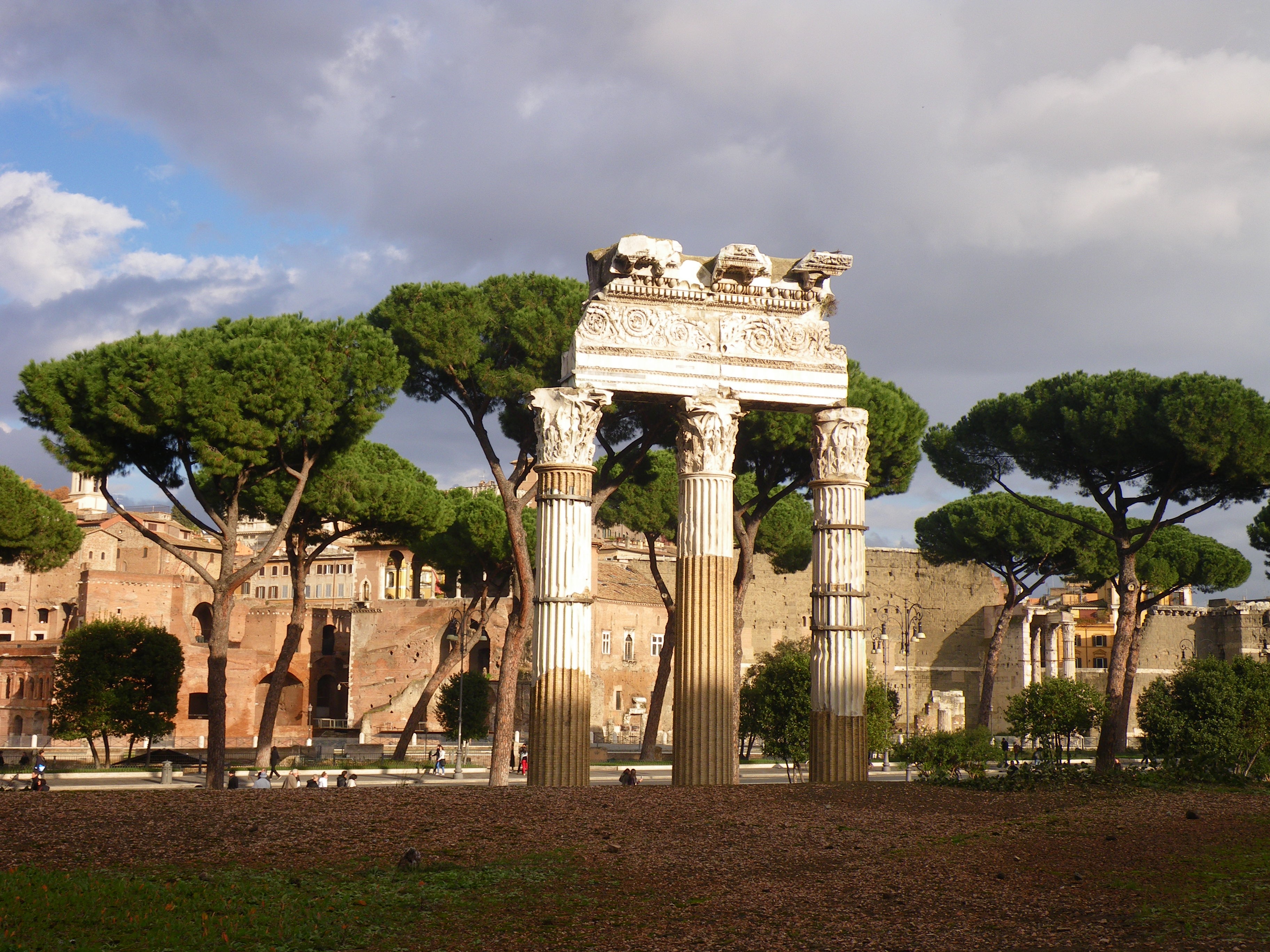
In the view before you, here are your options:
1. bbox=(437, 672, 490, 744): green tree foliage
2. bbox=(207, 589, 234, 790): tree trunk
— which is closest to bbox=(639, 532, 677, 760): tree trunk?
bbox=(437, 672, 490, 744): green tree foliage

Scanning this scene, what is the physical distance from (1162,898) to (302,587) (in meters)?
21.6

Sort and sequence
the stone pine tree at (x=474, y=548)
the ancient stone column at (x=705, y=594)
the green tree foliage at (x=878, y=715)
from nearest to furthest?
the ancient stone column at (x=705, y=594) → the green tree foliage at (x=878, y=715) → the stone pine tree at (x=474, y=548)

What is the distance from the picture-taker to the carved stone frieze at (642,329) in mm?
15242

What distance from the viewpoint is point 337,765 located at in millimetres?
29844

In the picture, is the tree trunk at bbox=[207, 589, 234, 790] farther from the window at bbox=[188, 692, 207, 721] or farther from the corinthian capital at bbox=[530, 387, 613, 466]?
the window at bbox=[188, 692, 207, 721]

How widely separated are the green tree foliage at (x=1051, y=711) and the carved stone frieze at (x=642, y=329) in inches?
665

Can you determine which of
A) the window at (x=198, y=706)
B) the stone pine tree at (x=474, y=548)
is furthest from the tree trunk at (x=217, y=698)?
the window at (x=198, y=706)

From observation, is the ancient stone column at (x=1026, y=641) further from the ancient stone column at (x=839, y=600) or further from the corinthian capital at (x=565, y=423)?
the corinthian capital at (x=565, y=423)

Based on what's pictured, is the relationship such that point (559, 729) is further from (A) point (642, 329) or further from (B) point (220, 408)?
(B) point (220, 408)

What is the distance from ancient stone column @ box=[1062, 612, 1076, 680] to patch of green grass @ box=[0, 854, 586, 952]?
166ft

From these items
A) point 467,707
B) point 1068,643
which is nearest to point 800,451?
point 467,707

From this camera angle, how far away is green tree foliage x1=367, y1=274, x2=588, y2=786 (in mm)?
21484

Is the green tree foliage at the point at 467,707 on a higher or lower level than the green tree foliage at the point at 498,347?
lower

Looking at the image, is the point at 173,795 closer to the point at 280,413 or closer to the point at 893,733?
the point at 280,413
